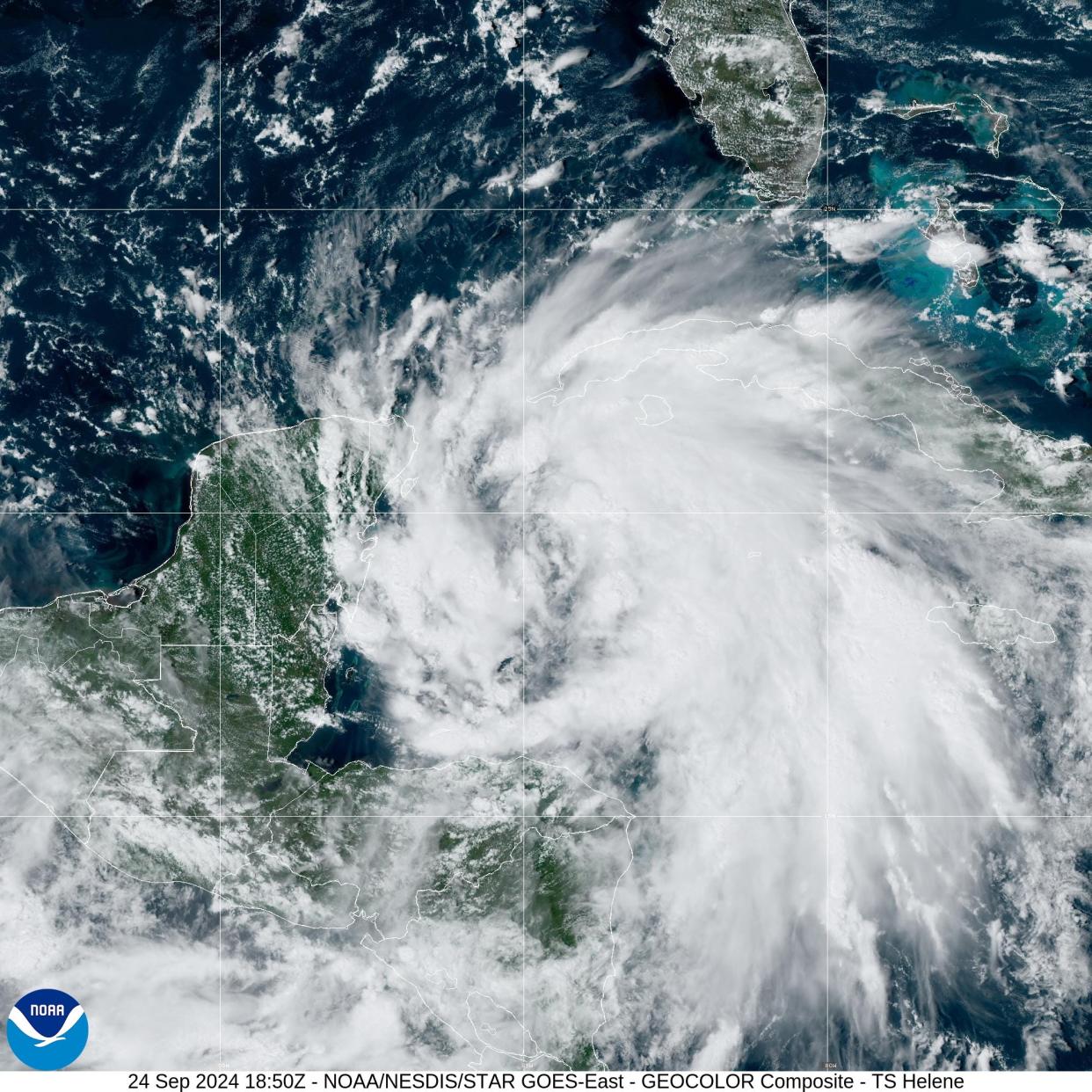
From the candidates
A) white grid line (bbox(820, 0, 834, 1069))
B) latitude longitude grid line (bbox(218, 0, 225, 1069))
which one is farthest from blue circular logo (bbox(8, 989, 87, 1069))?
white grid line (bbox(820, 0, 834, 1069))

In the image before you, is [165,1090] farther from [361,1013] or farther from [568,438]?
[568,438]

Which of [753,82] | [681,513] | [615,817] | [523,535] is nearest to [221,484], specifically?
[523,535]

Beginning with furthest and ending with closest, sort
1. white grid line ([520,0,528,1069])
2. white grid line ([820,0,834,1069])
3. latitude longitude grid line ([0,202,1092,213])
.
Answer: latitude longitude grid line ([0,202,1092,213]) → white grid line ([520,0,528,1069]) → white grid line ([820,0,834,1069])

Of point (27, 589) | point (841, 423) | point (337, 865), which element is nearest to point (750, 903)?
point (337, 865)

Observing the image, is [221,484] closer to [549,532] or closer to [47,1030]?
[549,532]

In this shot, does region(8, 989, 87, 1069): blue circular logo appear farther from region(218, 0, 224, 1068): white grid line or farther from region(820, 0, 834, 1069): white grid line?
region(820, 0, 834, 1069): white grid line
